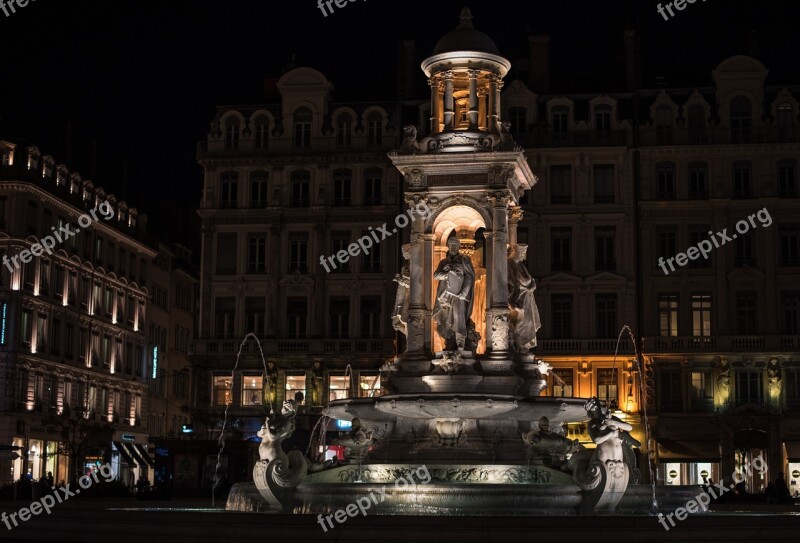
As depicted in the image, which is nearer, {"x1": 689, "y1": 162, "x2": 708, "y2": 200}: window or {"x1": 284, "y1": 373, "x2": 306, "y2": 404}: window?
{"x1": 689, "y1": 162, "x2": 708, "y2": 200}: window

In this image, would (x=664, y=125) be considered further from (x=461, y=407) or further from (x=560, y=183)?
(x=461, y=407)

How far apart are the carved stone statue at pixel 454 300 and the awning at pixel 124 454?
5178 cm

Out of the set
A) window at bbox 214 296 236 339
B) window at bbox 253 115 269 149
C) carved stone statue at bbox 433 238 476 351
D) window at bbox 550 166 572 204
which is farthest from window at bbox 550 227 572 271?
carved stone statue at bbox 433 238 476 351

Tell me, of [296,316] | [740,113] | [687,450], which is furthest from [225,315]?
[740,113]

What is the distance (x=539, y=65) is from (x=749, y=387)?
64.6 ft

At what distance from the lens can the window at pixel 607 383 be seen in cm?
6244

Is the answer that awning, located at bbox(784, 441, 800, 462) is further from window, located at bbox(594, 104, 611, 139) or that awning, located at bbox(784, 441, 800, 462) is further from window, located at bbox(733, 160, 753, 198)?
window, located at bbox(594, 104, 611, 139)

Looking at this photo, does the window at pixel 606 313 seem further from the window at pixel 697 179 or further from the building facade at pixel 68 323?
the building facade at pixel 68 323

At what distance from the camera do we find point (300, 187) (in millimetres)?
67688

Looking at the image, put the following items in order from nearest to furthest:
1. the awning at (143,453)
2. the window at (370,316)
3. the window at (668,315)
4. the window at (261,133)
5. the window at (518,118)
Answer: the window at (668,315) < the window at (370,316) < the window at (518,118) < the window at (261,133) < the awning at (143,453)

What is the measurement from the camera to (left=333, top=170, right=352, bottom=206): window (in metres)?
67.2

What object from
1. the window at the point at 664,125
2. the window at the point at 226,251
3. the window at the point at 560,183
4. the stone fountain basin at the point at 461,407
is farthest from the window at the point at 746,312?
the stone fountain basin at the point at 461,407

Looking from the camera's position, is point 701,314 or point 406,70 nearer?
point 701,314

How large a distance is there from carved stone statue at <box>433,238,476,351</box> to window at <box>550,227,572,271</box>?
39670mm
